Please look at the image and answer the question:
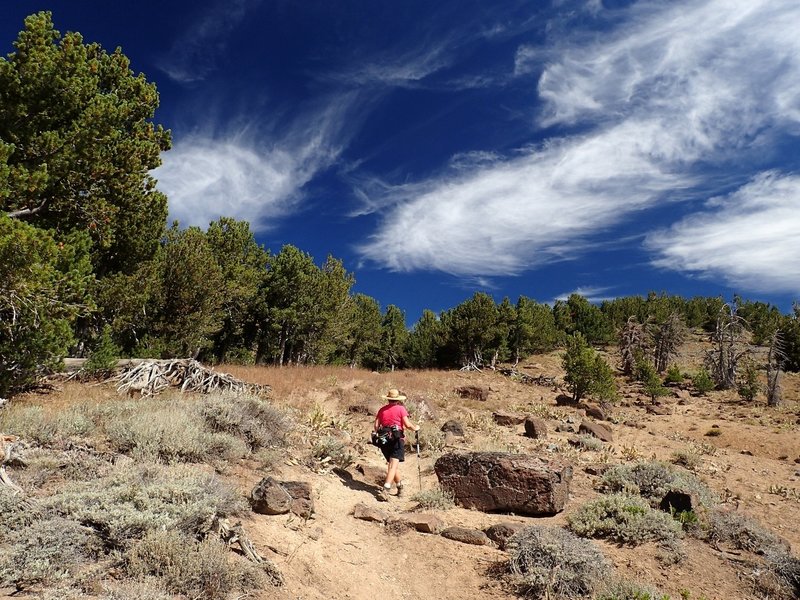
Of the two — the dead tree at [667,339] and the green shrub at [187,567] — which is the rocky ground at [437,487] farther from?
the dead tree at [667,339]

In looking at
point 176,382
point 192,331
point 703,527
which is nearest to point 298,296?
point 192,331

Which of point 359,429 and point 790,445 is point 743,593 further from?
point 790,445

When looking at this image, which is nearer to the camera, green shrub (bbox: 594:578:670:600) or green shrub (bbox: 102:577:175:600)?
green shrub (bbox: 102:577:175:600)

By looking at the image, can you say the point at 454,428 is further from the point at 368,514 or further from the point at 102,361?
the point at 102,361

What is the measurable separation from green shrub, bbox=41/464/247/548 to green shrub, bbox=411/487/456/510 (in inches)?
127

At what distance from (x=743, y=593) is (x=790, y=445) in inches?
571

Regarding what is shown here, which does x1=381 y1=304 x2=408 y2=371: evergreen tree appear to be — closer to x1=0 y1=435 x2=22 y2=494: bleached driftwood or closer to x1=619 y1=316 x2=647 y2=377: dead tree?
x1=619 y1=316 x2=647 y2=377: dead tree

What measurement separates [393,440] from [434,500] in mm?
1348

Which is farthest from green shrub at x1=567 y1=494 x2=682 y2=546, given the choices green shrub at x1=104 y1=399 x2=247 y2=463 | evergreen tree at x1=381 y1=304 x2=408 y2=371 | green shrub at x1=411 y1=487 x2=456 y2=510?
evergreen tree at x1=381 y1=304 x2=408 y2=371

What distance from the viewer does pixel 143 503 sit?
15.4 ft

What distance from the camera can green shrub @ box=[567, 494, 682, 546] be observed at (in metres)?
6.19

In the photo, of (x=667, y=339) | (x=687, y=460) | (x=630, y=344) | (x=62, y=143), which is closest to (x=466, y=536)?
(x=687, y=460)

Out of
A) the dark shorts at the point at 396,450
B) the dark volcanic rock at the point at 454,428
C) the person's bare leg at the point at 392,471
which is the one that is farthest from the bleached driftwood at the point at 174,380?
the dark volcanic rock at the point at 454,428

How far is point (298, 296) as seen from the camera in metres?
32.0
